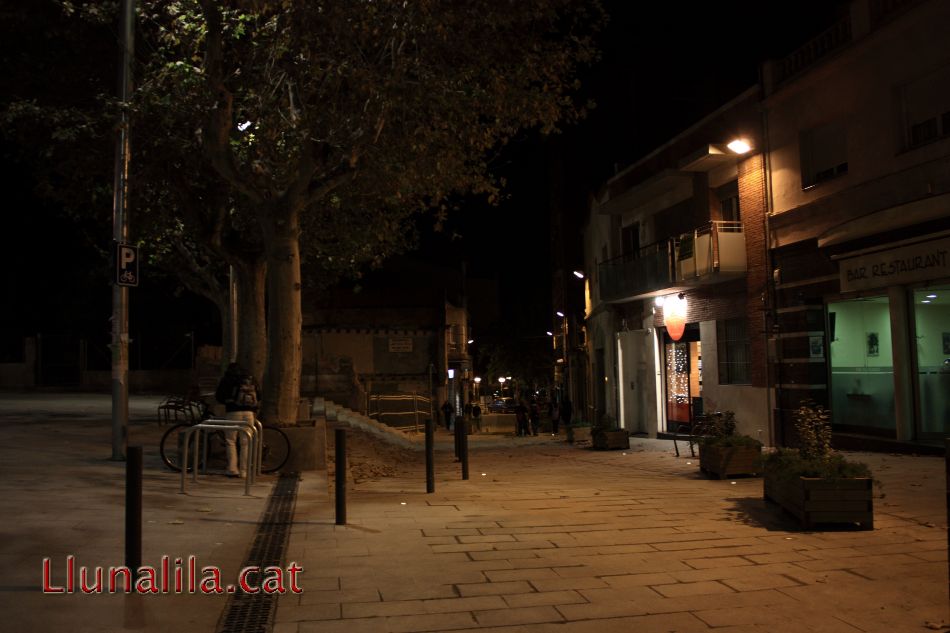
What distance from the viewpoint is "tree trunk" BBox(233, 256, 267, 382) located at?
15.8m

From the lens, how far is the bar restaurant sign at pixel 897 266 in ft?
43.9

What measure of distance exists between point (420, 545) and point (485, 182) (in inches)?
329

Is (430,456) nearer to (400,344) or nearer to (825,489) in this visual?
(825,489)

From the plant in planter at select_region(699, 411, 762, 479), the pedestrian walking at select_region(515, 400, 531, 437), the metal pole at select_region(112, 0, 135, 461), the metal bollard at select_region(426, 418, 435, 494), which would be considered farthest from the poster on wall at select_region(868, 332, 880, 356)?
the pedestrian walking at select_region(515, 400, 531, 437)

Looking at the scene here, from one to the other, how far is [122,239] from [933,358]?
13672 mm

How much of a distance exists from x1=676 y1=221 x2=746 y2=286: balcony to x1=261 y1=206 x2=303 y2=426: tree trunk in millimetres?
10738

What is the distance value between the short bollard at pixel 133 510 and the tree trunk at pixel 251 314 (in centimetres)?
967

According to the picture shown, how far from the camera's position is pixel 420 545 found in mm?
7422

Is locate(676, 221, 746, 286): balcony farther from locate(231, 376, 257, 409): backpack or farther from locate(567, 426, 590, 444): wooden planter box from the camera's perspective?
locate(231, 376, 257, 409): backpack

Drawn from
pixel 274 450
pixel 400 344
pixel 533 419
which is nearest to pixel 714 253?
pixel 274 450

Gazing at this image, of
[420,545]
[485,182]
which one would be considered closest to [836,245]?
[485,182]

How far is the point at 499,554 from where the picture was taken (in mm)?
7059

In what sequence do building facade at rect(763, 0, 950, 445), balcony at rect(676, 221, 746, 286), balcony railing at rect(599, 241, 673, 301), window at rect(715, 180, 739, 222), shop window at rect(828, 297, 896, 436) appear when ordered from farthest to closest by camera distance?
balcony railing at rect(599, 241, 673, 301) → window at rect(715, 180, 739, 222) → balcony at rect(676, 221, 746, 286) → shop window at rect(828, 297, 896, 436) → building facade at rect(763, 0, 950, 445)

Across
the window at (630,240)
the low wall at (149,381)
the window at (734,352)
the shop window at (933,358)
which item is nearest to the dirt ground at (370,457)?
the window at (734,352)
